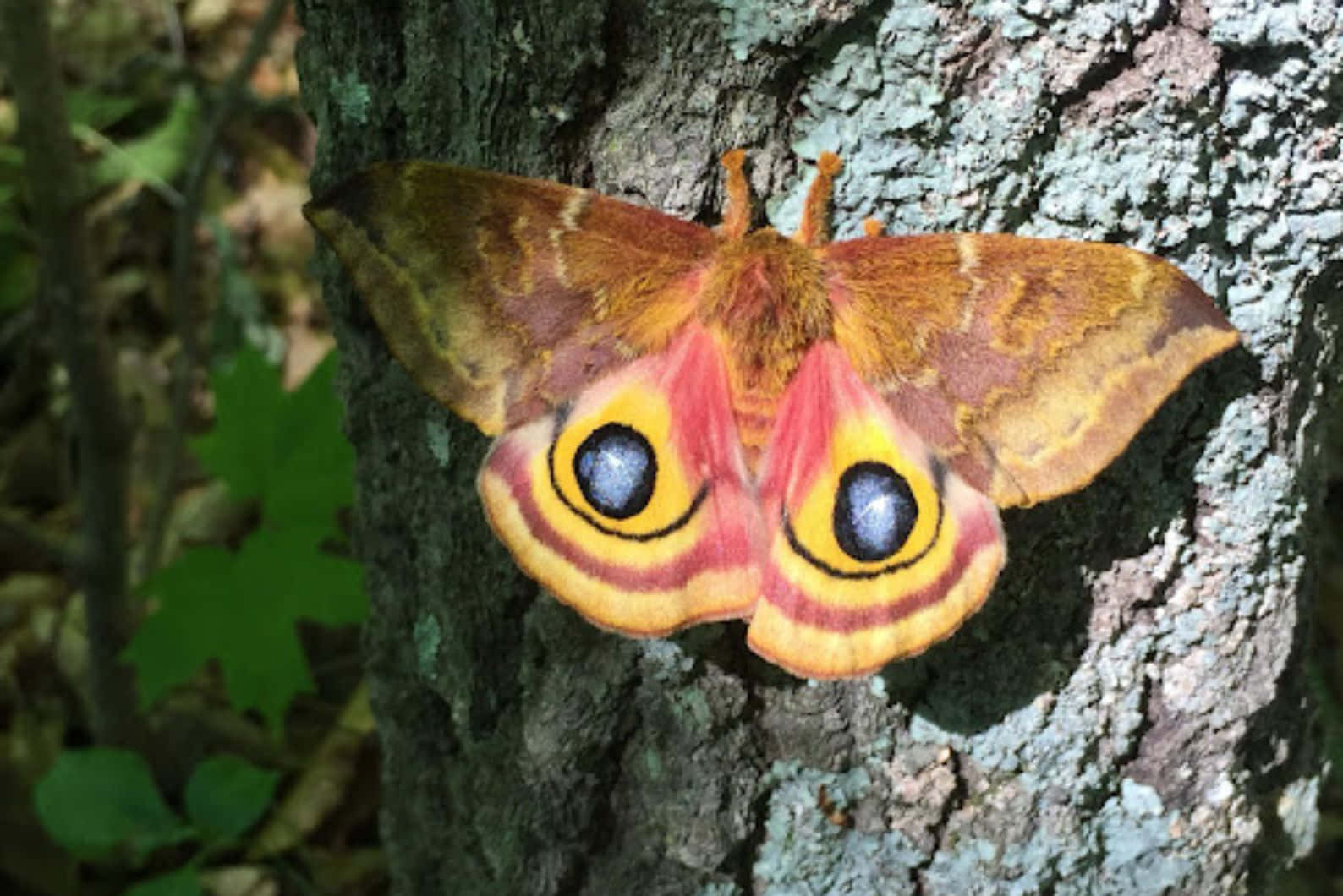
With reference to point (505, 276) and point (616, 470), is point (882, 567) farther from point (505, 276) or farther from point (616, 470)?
point (505, 276)

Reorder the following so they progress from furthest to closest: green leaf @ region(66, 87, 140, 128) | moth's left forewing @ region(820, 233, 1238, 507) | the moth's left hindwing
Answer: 1. green leaf @ region(66, 87, 140, 128)
2. the moth's left hindwing
3. moth's left forewing @ region(820, 233, 1238, 507)

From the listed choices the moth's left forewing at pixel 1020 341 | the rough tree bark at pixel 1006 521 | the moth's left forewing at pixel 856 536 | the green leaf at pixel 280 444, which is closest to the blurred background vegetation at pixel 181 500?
the green leaf at pixel 280 444

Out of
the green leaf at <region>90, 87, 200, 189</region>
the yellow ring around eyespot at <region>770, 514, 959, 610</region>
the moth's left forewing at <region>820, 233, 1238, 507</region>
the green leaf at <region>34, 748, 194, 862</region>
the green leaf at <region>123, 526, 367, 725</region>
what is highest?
the green leaf at <region>90, 87, 200, 189</region>

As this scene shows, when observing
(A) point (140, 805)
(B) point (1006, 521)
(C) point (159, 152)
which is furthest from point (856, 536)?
(C) point (159, 152)

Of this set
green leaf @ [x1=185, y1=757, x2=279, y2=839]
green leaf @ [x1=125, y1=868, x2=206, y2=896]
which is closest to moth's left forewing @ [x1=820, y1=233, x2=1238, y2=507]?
green leaf @ [x1=185, y1=757, x2=279, y2=839]

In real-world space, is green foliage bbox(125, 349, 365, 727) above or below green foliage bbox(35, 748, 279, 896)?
above

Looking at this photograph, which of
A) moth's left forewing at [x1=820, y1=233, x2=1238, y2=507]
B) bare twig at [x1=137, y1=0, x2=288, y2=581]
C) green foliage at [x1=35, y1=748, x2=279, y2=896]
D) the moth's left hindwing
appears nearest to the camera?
moth's left forewing at [x1=820, y1=233, x2=1238, y2=507]

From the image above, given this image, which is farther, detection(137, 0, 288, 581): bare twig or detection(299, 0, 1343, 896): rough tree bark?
detection(137, 0, 288, 581): bare twig

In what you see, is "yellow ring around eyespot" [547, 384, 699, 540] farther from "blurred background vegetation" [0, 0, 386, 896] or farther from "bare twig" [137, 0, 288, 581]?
"bare twig" [137, 0, 288, 581]
